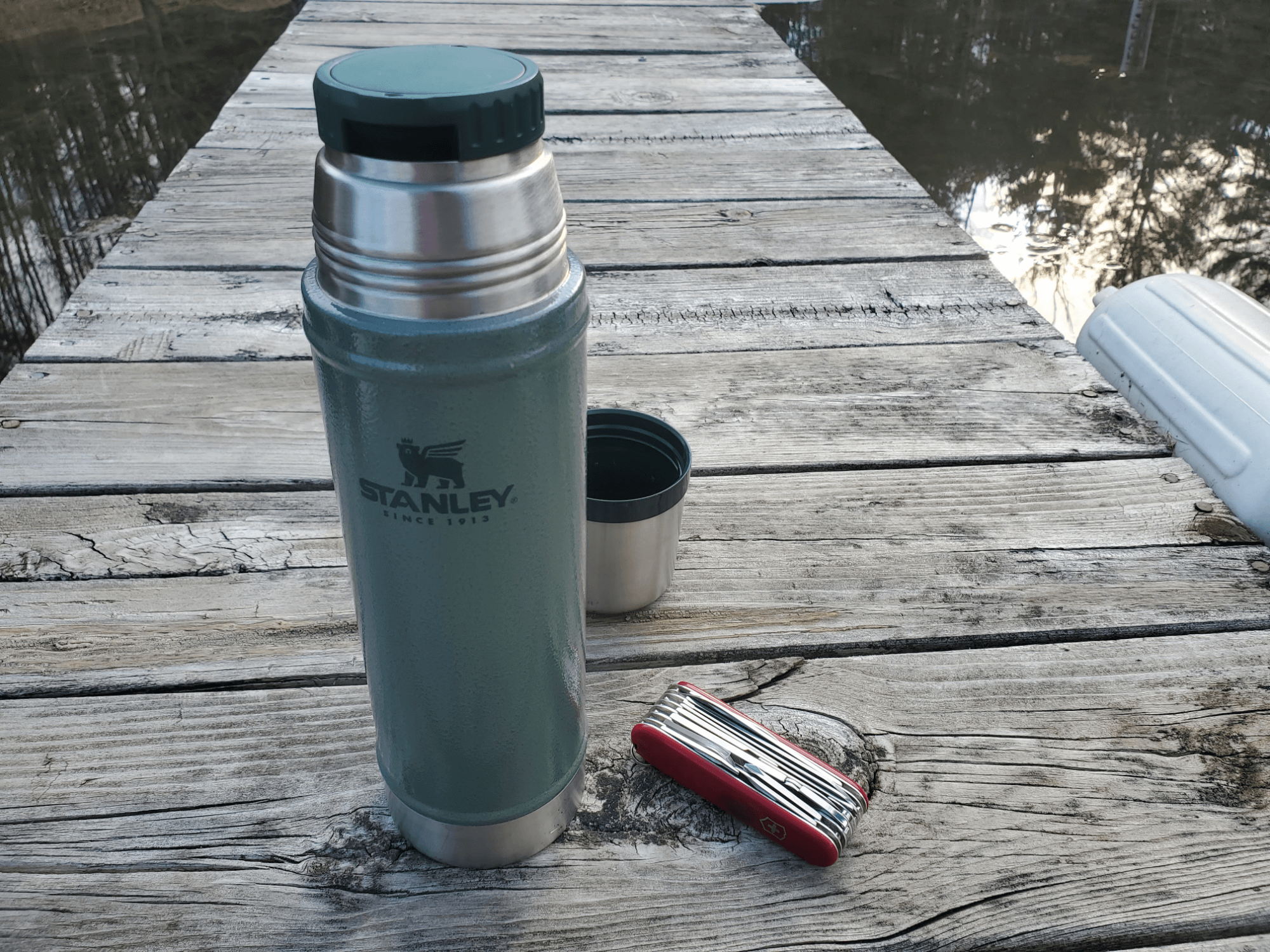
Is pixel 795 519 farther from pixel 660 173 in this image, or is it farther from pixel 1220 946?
pixel 660 173

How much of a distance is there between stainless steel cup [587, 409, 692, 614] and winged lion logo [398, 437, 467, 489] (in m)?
0.38

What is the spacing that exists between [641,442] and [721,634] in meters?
0.24

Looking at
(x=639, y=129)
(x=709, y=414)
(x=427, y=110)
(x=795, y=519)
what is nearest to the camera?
(x=427, y=110)

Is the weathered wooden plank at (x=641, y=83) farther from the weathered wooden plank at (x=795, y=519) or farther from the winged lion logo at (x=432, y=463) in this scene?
the winged lion logo at (x=432, y=463)

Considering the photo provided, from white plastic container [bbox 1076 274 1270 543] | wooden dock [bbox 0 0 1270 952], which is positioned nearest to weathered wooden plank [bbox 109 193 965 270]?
wooden dock [bbox 0 0 1270 952]

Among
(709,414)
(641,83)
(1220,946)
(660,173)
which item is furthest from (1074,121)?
(1220,946)

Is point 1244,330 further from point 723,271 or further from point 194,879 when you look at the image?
point 194,879

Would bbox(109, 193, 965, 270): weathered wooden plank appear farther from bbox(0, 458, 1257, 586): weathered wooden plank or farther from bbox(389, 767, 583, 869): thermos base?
bbox(389, 767, 583, 869): thermos base

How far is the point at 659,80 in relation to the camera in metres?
2.68

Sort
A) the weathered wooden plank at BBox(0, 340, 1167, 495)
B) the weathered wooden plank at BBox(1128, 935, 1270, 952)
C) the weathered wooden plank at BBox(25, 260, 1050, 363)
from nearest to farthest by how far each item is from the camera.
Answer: the weathered wooden plank at BBox(1128, 935, 1270, 952), the weathered wooden plank at BBox(0, 340, 1167, 495), the weathered wooden plank at BBox(25, 260, 1050, 363)

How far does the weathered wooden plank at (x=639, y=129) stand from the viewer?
2312 millimetres

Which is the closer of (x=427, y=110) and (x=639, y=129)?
(x=427, y=110)

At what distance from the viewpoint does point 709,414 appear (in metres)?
1.49

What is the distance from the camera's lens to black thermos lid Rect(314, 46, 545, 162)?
0.57 metres
